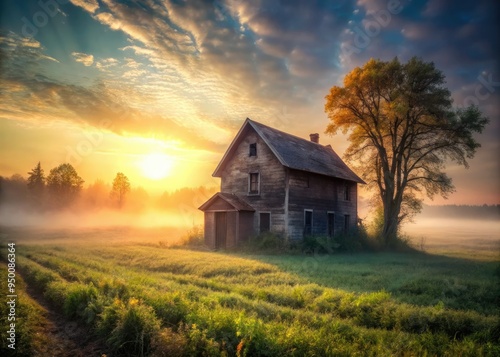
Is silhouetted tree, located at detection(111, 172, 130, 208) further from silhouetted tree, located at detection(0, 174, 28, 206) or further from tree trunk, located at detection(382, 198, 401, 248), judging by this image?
tree trunk, located at detection(382, 198, 401, 248)

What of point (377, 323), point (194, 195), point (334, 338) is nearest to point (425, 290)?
point (377, 323)

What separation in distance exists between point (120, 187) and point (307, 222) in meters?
61.0

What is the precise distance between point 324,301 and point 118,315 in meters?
5.34

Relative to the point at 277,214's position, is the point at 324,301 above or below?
below

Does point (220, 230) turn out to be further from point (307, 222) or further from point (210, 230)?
point (307, 222)

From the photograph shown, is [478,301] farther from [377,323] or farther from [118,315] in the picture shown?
[118,315]

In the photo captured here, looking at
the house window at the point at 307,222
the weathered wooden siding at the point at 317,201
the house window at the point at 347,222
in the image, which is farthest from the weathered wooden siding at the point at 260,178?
the house window at the point at 347,222

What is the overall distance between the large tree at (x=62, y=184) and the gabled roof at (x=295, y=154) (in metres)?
48.5

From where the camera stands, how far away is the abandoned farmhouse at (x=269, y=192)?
A: 24.1 meters

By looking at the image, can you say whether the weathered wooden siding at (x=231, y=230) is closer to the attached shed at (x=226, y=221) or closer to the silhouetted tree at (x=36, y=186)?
the attached shed at (x=226, y=221)

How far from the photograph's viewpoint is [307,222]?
84.1 feet

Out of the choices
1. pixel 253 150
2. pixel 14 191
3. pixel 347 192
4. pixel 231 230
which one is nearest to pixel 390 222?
pixel 347 192

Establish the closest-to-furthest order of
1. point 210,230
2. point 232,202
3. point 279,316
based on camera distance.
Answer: point 279,316, point 232,202, point 210,230

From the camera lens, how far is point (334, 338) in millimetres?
6078
